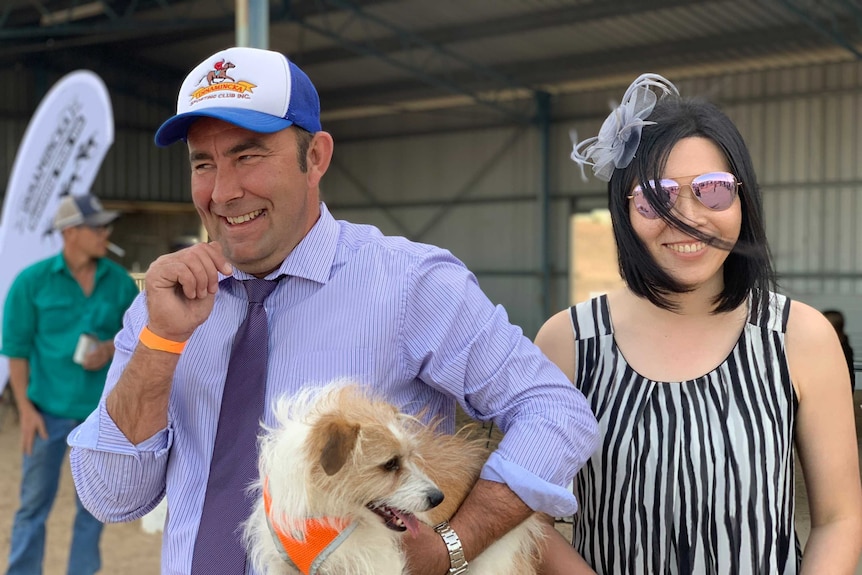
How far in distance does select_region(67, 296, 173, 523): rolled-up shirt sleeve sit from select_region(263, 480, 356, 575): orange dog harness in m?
0.36

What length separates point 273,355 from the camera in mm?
1955

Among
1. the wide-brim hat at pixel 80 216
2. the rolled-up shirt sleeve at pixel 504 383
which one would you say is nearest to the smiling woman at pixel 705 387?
the rolled-up shirt sleeve at pixel 504 383

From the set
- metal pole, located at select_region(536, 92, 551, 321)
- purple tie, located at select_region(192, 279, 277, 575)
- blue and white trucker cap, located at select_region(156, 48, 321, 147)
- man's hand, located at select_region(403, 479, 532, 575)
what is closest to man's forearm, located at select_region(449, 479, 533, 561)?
man's hand, located at select_region(403, 479, 532, 575)

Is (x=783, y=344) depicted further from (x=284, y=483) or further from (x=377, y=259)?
(x=284, y=483)

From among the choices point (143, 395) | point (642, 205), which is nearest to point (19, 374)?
point (143, 395)

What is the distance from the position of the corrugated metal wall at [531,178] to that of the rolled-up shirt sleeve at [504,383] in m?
12.4

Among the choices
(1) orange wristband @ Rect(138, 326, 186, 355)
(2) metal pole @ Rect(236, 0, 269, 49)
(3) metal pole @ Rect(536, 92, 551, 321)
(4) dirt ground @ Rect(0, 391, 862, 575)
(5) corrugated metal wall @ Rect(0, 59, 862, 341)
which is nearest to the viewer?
(1) orange wristband @ Rect(138, 326, 186, 355)

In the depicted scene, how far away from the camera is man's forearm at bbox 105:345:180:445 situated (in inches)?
71.2

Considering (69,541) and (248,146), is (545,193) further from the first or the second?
(248,146)

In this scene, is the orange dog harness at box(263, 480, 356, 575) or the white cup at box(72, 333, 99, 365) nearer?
the orange dog harness at box(263, 480, 356, 575)

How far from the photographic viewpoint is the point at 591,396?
2.14 m

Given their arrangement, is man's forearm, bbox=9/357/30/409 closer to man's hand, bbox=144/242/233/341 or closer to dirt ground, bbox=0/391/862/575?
dirt ground, bbox=0/391/862/575

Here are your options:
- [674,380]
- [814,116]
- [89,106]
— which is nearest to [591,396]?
[674,380]

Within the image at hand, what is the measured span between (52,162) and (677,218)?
8.50 metres
